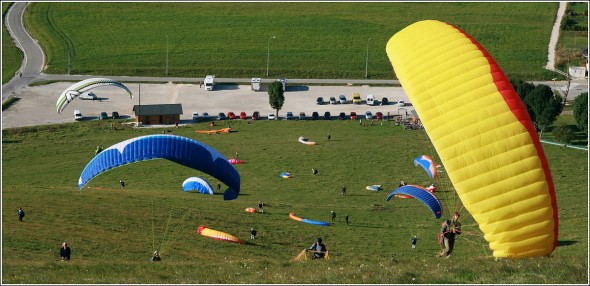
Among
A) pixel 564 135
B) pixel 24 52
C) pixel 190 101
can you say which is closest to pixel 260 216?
pixel 564 135

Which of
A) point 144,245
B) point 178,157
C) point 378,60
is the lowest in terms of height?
point 144,245

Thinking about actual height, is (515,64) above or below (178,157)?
above

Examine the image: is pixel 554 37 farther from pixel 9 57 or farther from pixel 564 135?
pixel 9 57

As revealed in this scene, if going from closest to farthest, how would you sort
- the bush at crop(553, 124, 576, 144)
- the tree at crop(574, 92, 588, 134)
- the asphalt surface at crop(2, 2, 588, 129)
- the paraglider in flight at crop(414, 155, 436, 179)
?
the paraglider in flight at crop(414, 155, 436, 179), the bush at crop(553, 124, 576, 144), the tree at crop(574, 92, 588, 134), the asphalt surface at crop(2, 2, 588, 129)

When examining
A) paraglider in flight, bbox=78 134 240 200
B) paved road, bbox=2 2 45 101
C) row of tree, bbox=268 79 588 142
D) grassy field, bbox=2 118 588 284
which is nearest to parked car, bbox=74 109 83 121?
grassy field, bbox=2 118 588 284

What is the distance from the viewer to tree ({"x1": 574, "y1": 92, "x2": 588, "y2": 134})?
228 ft

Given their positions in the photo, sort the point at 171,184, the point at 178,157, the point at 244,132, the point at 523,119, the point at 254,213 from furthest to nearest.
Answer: the point at 244,132 < the point at 171,184 < the point at 254,213 < the point at 178,157 < the point at 523,119

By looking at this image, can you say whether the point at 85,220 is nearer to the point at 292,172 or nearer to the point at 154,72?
the point at 292,172

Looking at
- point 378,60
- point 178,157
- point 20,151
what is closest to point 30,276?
point 178,157

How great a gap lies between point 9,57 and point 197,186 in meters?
51.0

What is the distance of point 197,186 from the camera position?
50.9m

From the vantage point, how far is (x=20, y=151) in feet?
213

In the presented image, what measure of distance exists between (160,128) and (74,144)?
7656mm

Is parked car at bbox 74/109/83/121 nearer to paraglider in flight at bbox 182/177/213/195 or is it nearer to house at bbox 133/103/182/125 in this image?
house at bbox 133/103/182/125
